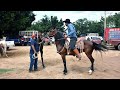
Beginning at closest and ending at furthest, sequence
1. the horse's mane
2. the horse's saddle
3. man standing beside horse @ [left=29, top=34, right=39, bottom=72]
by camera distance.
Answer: the horse's saddle, the horse's mane, man standing beside horse @ [left=29, top=34, right=39, bottom=72]

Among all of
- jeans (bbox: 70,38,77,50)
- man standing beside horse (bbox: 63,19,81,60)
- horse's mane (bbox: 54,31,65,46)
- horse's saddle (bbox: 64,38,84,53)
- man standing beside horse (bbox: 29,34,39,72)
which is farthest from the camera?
man standing beside horse (bbox: 29,34,39,72)

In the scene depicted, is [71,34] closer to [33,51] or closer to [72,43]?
[72,43]

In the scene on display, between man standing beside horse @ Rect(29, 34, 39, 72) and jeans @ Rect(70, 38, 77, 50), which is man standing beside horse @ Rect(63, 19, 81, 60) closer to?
jeans @ Rect(70, 38, 77, 50)

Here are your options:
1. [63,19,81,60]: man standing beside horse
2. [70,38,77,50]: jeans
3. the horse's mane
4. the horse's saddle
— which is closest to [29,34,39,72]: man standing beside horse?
the horse's mane

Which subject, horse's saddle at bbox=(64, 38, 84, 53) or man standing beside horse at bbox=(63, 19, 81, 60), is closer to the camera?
man standing beside horse at bbox=(63, 19, 81, 60)

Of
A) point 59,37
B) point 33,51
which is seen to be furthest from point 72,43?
point 33,51

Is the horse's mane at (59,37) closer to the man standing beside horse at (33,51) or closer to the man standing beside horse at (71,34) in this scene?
the man standing beside horse at (71,34)

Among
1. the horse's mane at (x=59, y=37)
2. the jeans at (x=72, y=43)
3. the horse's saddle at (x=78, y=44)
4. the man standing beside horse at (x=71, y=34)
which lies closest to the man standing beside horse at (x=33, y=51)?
the horse's mane at (x=59, y=37)
